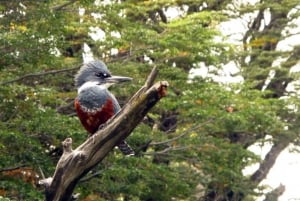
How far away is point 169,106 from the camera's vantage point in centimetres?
1120

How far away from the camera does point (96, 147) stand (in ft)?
15.1

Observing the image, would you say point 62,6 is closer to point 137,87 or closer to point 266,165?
point 137,87

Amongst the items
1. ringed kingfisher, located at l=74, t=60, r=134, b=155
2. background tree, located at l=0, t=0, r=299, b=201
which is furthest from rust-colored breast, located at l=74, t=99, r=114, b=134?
background tree, located at l=0, t=0, r=299, b=201

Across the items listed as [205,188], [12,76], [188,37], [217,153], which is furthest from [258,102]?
[12,76]

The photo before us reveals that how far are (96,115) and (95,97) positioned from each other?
0.13 m

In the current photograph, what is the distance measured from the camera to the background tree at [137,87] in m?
9.20

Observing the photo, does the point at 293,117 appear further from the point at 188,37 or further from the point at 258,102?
the point at 188,37

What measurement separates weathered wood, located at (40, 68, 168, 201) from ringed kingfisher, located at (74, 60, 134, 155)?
21.3 inches

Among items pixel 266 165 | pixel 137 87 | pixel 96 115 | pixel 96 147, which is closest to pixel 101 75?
pixel 96 115

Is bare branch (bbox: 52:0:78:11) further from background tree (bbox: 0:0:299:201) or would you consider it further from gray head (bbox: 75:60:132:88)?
gray head (bbox: 75:60:132:88)

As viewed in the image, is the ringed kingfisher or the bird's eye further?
the bird's eye

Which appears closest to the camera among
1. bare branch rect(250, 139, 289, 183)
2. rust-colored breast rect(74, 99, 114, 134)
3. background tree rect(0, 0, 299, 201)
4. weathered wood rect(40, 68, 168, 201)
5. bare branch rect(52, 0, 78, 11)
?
weathered wood rect(40, 68, 168, 201)

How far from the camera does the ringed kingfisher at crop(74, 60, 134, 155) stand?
516cm

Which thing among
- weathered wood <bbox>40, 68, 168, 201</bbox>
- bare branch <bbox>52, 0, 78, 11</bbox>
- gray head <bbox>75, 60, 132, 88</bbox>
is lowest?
weathered wood <bbox>40, 68, 168, 201</bbox>
